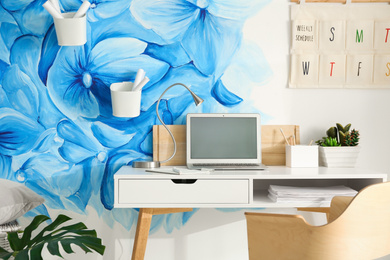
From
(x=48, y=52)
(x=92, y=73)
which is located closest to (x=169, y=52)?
(x=92, y=73)

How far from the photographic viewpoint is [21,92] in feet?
8.54

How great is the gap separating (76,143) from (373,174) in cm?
157

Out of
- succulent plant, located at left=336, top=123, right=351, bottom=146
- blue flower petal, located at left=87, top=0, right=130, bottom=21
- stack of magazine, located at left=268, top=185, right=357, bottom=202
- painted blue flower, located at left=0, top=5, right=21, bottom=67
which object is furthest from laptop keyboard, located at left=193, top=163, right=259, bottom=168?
painted blue flower, located at left=0, top=5, right=21, bottom=67

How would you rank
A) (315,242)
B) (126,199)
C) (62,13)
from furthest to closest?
(62,13) → (126,199) → (315,242)

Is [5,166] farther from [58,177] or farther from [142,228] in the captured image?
[142,228]

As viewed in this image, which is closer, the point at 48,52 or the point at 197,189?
the point at 197,189

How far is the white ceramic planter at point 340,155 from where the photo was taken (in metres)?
2.49

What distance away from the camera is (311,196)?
2254mm

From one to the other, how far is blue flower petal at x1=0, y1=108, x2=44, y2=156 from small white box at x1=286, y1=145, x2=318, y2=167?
4.53 ft

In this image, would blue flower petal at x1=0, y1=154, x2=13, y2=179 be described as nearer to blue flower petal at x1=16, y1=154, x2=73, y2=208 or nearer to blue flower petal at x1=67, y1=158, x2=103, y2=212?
blue flower petal at x1=16, y1=154, x2=73, y2=208

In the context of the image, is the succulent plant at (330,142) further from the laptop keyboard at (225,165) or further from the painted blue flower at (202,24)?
the painted blue flower at (202,24)

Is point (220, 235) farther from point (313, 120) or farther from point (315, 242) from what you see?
point (315, 242)

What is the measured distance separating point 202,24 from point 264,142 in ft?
2.45

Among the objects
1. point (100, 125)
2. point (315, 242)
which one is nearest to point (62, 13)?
point (100, 125)
